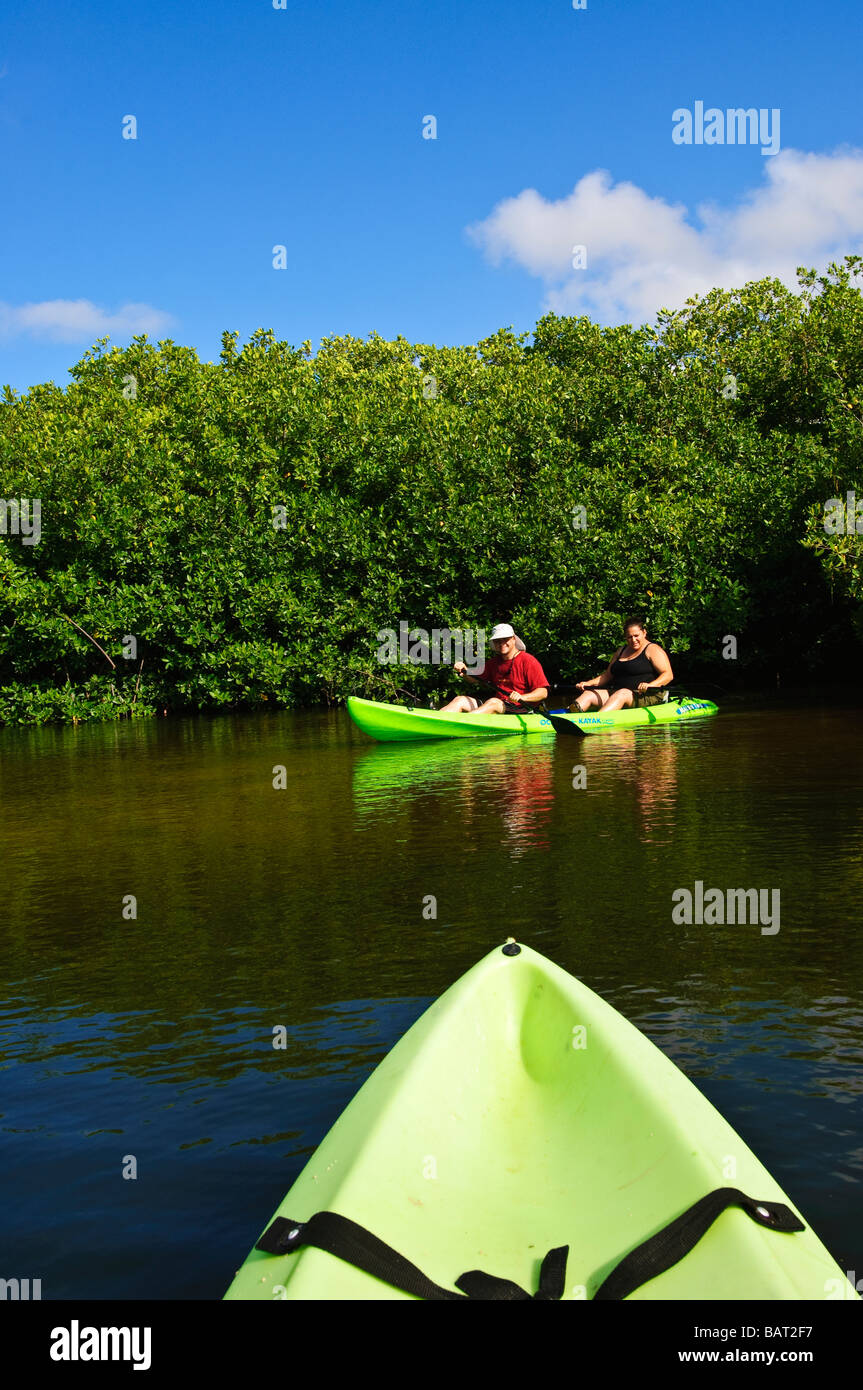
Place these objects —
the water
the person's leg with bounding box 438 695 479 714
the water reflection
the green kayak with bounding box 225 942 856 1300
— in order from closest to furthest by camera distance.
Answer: the green kayak with bounding box 225 942 856 1300 → the water → the water reflection → the person's leg with bounding box 438 695 479 714

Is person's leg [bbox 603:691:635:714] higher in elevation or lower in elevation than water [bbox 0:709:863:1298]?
higher

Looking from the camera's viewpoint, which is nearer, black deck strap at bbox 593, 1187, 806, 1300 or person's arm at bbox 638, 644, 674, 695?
black deck strap at bbox 593, 1187, 806, 1300

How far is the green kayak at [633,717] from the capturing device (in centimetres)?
1555

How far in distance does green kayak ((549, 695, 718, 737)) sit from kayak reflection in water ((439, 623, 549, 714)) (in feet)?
2.50

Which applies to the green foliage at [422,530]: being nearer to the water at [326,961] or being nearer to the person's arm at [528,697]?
the person's arm at [528,697]

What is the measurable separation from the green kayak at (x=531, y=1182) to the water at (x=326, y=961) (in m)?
0.46

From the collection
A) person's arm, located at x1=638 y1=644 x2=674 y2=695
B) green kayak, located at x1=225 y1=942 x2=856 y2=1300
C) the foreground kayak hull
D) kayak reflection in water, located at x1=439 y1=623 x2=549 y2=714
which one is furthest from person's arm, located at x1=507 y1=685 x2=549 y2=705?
green kayak, located at x1=225 y1=942 x2=856 y2=1300

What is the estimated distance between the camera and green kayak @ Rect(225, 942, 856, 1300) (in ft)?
8.93

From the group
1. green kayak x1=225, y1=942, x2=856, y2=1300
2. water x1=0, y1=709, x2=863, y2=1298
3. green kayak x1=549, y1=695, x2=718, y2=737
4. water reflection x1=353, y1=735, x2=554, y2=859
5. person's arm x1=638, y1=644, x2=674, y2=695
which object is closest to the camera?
green kayak x1=225, y1=942, x2=856, y2=1300

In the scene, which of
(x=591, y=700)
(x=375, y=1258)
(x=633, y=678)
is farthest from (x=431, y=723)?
(x=375, y=1258)

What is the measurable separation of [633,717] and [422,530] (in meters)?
9.68

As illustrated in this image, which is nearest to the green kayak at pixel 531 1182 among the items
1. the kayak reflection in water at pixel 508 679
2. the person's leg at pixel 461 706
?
the person's leg at pixel 461 706

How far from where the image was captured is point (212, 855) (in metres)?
8.75

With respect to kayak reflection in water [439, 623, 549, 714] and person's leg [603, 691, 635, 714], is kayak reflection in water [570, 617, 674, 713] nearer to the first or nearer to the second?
person's leg [603, 691, 635, 714]
